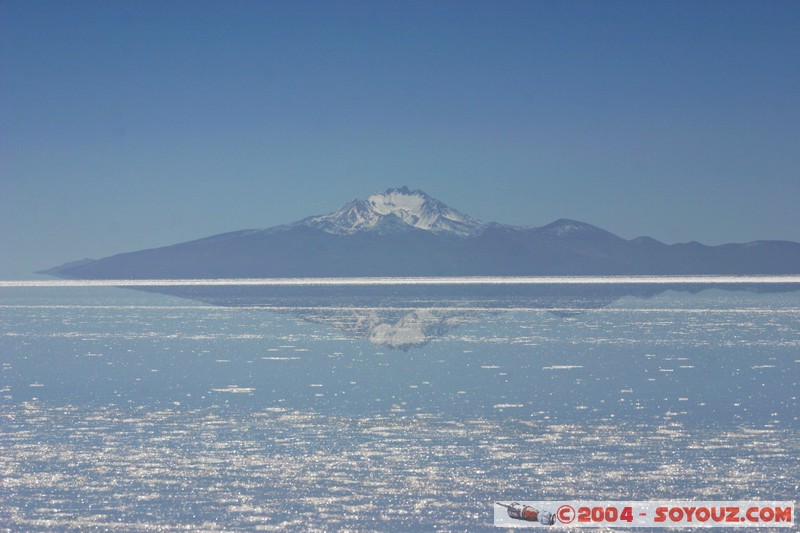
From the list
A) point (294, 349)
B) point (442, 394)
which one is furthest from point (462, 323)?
point (442, 394)

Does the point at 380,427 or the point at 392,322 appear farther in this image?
the point at 392,322

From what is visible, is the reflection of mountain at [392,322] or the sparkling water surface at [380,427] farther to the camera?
the reflection of mountain at [392,322]

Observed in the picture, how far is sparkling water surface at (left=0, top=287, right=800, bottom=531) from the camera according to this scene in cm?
1242

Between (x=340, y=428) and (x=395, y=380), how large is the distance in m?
6.85

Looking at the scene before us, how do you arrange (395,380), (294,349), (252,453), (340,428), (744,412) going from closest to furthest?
1. (252,453)
2. (340,428)
3. (744,412)
4. (395,380)
5. (294,349)

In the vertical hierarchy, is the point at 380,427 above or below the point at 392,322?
below

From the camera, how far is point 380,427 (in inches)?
688

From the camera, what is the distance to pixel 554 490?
12.8 metres

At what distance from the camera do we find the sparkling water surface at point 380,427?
12.4 metres

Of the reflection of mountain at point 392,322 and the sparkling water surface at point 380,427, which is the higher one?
the reflection of mountain at point 392,322

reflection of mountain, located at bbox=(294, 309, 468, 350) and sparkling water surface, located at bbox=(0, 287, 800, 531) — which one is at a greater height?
reflection of mountain, located at bbox=(294, 309, 468, 350)

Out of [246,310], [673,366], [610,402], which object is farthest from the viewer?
[246,310]

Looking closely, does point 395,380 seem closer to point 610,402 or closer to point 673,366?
point 610,402

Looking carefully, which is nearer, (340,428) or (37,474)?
(37,474)
